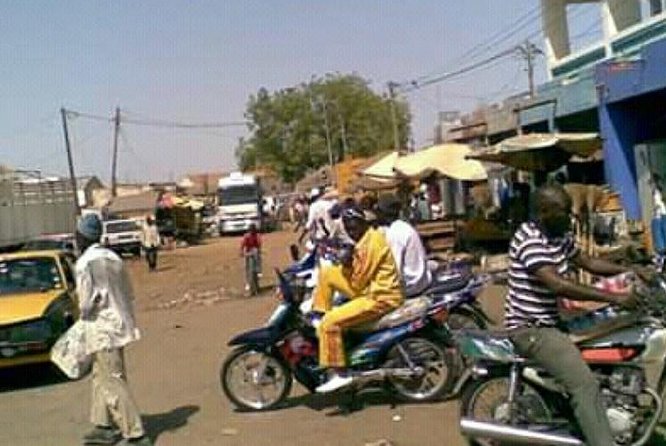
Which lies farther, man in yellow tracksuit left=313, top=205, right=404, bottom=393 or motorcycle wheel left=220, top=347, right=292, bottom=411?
motorcycle wheel left=220, top=347, right=292, bottom=411

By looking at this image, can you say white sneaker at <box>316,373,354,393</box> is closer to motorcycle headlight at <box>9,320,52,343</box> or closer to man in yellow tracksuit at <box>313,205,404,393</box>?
man in yellow tracksuit at <box>313,205,404,393</box>

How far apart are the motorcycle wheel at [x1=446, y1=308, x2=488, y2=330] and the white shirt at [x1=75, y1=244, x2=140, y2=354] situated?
9.83ft

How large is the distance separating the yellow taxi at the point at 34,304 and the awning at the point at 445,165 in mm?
8852

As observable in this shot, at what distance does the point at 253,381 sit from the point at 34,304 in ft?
12.9

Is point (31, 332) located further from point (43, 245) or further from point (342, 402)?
point (43, 245)

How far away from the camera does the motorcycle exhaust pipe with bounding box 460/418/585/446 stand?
499 centimetres

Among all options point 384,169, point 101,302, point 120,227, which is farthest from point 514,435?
point 120,227

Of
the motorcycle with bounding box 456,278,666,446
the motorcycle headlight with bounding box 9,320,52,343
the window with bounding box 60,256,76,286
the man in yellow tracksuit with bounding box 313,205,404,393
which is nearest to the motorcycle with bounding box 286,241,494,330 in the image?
the man in yellow tracksuit with bounding box 313,205,404,393

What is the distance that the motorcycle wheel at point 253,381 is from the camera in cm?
739

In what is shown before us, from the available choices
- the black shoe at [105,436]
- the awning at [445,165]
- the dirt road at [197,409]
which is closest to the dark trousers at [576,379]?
the dirt road at [197,409]

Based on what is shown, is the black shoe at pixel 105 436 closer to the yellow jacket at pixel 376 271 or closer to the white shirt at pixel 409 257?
the yellow jacket at pixel 376 271

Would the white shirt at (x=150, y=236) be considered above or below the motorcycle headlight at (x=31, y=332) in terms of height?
above

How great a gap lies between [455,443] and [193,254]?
3044 centimetres

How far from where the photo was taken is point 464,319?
808 centimetres
